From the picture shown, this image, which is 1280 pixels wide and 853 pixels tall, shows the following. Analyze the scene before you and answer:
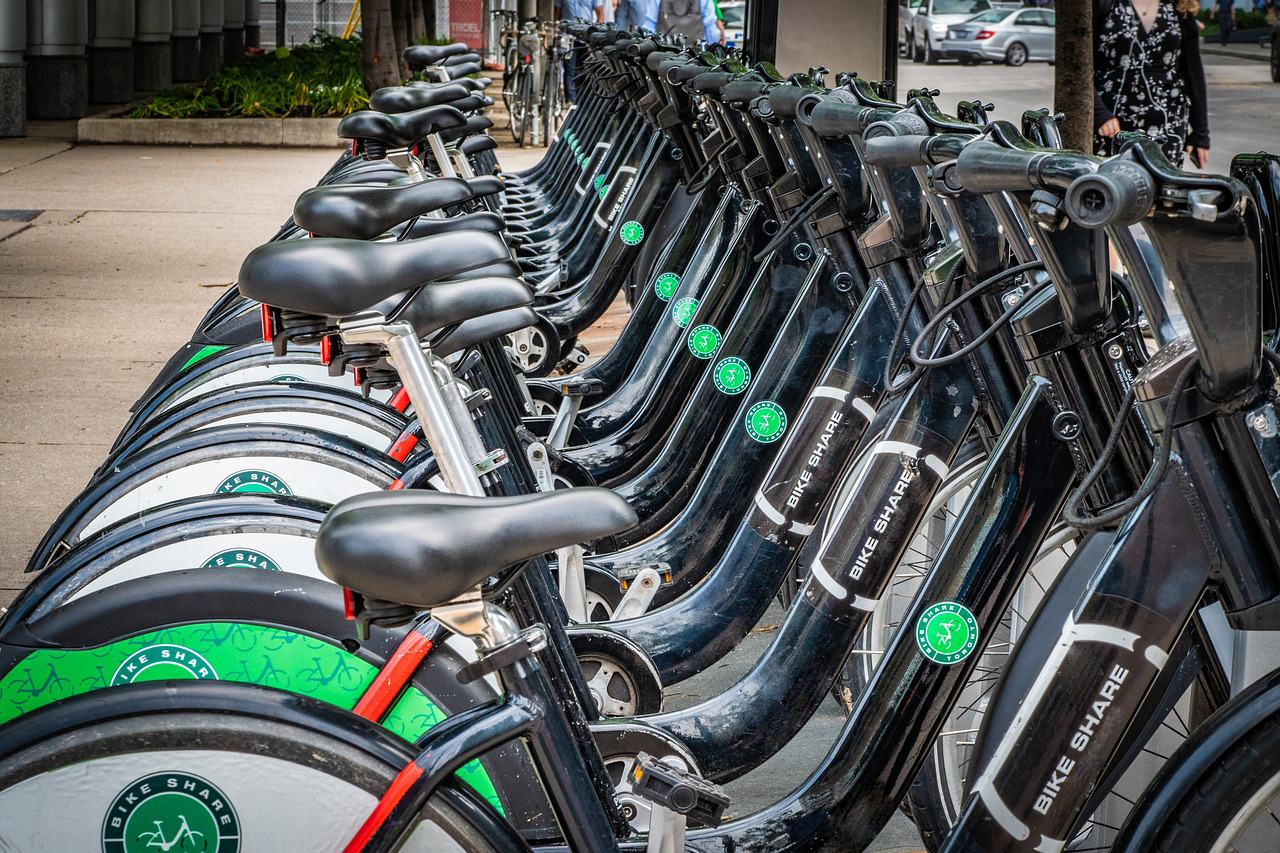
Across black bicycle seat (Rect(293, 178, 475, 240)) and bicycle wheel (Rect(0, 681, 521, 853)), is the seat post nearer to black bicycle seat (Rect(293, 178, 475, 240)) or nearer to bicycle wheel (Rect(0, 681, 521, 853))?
bicycle wheel (Rect(0, 681, 521, 853))

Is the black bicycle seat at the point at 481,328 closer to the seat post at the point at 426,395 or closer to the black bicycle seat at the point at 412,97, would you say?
the seat post at the point at 426,395

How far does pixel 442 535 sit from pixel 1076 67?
446 cm

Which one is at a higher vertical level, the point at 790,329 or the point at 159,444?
the point at 790,329

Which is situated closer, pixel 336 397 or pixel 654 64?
pixel 336 397

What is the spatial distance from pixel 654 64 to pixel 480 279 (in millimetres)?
2421

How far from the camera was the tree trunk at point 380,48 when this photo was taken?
50.2ft

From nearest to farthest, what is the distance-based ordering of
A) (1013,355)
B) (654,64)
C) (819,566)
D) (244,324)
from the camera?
(1013,355), (819,566), (244,324), (654,64)

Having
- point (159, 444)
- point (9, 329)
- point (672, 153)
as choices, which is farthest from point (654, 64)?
point (9, 329)

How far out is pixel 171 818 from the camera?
1705 millimetres

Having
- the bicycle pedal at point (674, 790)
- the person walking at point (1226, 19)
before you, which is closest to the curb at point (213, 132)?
the bicycle pedal at point (674, 790)

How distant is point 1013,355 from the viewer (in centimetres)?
231

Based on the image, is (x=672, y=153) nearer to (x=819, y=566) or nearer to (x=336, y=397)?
(x=336, y=397)

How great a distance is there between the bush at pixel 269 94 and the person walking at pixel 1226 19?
2858 cm

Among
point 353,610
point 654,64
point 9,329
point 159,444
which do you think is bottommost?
point 9,329
